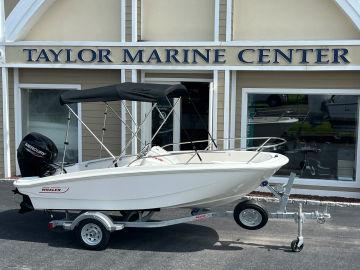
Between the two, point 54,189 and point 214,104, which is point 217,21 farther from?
point 54,189

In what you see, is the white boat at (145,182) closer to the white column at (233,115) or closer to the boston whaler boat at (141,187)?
the boston whaler boat at (141,187)

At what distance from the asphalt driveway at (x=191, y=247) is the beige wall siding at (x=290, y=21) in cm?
347

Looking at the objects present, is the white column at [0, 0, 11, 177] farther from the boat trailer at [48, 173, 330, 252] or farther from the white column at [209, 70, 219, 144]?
the boat trailer at [48, 173, 330, 252]

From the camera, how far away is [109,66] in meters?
9.54

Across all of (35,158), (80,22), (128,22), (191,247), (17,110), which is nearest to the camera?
(191,247)

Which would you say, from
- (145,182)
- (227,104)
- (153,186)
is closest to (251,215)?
(153,186)

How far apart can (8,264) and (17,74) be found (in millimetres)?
5557

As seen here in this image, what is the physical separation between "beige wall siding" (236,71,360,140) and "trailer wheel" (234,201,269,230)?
3.59 meters

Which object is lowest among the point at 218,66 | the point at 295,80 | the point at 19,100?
the point at 19,100

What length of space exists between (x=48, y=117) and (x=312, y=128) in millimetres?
5626

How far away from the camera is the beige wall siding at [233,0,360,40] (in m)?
8.82

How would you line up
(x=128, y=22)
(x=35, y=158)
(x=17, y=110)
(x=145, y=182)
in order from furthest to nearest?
(x=17, y=110)
(x=128, y=22)
(x=35, y=158)
(x=145, y=182)

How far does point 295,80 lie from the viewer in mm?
9141

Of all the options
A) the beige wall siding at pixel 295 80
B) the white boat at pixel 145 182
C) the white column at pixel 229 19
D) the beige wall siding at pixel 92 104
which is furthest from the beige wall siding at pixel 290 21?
the white boat at pixel 145 182
